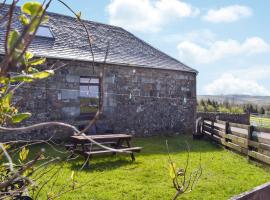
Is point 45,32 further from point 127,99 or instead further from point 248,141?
point 248,141

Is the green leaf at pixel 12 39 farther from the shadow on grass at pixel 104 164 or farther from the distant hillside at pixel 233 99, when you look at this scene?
the distant hillside at pixel 233 99

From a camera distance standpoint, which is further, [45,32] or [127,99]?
[127,99]

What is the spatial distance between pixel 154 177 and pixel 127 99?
687 cm

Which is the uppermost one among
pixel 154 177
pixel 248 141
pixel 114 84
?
pixel 114 84

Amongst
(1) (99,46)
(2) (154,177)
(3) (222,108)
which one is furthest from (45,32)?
(3) (222,108)

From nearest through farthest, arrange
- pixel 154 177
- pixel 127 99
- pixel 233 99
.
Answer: pixel 154 177, pixel 127 99, pixel 233 99

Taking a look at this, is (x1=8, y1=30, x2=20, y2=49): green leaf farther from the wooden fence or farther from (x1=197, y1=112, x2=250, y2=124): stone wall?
(x1=197, y1=112, x2=250, y2=124): stone wall

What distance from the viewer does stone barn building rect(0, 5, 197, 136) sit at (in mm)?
11938

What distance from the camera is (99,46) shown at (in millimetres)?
14531

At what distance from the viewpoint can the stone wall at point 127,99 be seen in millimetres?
11828

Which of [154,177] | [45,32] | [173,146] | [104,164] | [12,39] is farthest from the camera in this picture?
[45,32]

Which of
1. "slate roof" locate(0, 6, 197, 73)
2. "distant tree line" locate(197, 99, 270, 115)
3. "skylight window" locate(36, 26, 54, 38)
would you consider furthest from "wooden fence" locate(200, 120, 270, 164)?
"distant tree line" locate(197, 99, 270, 115)

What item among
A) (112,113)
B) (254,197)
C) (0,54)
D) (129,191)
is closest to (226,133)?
(112,113)

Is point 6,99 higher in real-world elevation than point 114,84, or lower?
lower
